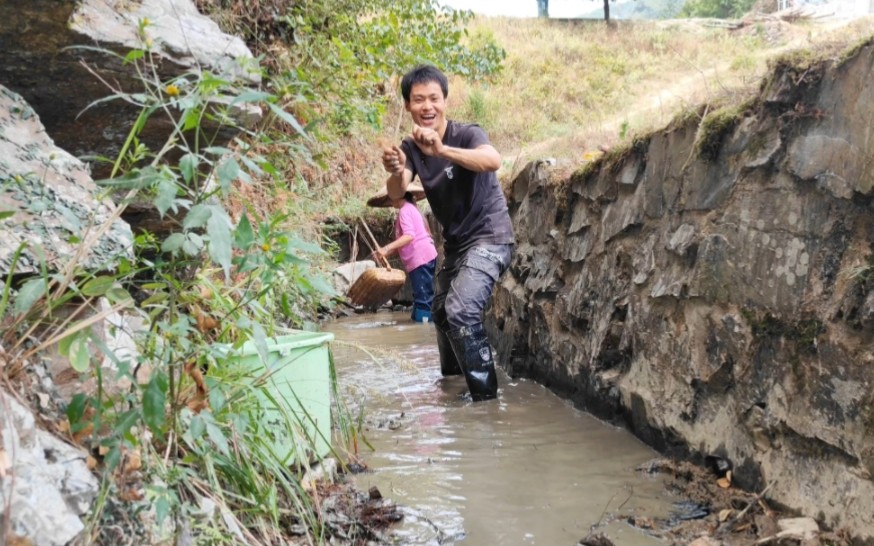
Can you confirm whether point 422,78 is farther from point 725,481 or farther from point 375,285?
point 375,285

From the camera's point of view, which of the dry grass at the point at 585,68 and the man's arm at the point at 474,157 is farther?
the dry grass at the point at 585,68

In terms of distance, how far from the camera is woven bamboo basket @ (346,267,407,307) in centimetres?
780

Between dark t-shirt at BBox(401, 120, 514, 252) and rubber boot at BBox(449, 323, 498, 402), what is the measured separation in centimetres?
55

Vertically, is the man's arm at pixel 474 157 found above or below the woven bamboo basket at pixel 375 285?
above

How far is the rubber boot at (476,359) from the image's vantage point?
4.30 m

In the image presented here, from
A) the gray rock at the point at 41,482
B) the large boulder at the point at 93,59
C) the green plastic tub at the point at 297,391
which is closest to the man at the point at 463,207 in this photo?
the green plastic tub at the point at 297,391

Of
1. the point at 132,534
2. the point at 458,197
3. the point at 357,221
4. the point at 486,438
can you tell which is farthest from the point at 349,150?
the point at 132,534

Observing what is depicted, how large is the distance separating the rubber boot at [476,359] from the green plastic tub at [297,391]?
4.41ft

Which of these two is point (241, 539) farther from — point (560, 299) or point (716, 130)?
point (560, 299)

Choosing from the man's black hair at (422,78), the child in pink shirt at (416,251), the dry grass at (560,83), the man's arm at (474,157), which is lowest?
the child in pink shirt at (416,251)

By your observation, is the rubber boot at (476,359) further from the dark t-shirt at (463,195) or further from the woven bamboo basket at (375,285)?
the woven bamboo basket at (375,285)

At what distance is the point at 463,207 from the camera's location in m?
4.59

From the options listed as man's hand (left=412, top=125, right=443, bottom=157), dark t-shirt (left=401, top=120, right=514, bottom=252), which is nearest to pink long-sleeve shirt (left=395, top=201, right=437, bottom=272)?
dark t-shirt (left=401, top=120, right=514, bottom=252)

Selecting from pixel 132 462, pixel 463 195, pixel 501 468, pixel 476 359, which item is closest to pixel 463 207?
pixel 463 195
